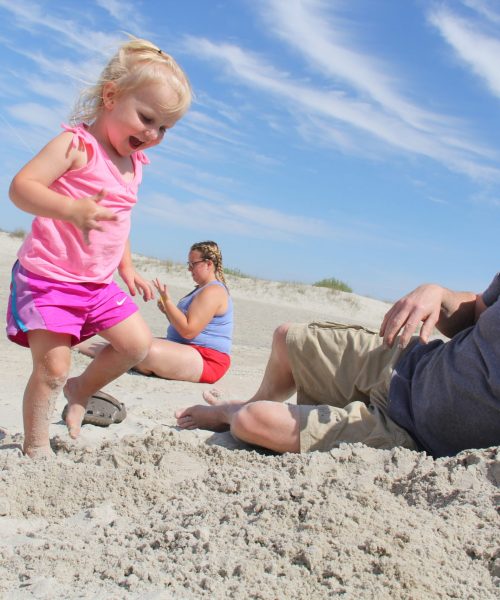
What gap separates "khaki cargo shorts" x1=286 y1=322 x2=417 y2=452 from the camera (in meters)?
3.28

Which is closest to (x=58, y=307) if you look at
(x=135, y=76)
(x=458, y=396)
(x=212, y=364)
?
(x=135, y=76)

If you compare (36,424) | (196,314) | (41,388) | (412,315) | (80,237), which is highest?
(412,315)

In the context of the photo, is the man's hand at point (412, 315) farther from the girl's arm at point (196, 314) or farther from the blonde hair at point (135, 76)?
the girl's arm at point (196, 314)

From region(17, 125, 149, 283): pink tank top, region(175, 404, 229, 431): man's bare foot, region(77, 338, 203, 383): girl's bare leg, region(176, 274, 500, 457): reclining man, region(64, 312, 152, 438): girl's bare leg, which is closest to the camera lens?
region(176, 274, 500, 457): reclining man

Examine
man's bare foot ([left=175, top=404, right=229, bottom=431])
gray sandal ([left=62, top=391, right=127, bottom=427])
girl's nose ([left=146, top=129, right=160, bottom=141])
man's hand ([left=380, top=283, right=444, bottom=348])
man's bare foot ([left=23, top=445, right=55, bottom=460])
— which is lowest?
man's bare foot ([left=23, top=445, right=55, bottom=460])

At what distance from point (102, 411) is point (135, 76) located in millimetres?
1739

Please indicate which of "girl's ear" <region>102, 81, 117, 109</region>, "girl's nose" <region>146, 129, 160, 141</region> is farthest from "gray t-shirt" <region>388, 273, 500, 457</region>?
"girl's ear" <region>102, 81, 117, 109</region>

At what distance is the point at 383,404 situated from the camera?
11.3 feet

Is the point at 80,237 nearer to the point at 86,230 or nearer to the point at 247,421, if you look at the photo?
the point at 86,230

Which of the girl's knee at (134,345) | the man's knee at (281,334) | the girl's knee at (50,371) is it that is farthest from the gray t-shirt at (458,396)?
the girl's knee at (50,371)

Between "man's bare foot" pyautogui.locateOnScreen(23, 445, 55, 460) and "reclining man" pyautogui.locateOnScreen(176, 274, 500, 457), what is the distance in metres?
0.82

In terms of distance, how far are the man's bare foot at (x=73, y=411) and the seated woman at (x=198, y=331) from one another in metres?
1.84

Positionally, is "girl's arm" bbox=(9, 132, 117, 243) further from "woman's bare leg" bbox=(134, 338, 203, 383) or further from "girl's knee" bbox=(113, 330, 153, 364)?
"woman's bare leg" bbox=(134, 338, 203, 383)

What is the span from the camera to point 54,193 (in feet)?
9.96
